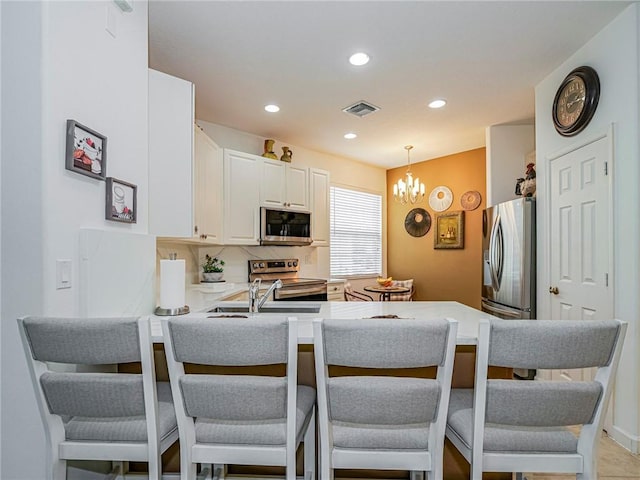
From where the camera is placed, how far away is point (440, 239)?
5445mm

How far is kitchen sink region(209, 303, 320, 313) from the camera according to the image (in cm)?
244

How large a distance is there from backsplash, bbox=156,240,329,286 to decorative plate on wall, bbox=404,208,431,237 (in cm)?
154

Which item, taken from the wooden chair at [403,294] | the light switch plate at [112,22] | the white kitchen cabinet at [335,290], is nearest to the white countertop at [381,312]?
the light switch plate at [112,22]

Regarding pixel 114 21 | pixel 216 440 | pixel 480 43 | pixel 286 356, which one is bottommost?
pixel 216 440

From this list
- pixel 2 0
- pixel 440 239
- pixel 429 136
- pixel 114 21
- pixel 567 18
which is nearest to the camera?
pixel 2 0

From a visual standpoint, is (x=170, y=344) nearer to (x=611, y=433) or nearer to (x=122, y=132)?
(x=122, y=132)

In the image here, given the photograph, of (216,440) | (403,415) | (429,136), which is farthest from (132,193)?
(429,136)

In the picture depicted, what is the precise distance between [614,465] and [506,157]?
10.2ft

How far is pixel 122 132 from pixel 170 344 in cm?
129

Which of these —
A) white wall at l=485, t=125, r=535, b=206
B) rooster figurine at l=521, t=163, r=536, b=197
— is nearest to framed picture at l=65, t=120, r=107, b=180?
rooster figurine at l=521, t=163, r=536, b=197

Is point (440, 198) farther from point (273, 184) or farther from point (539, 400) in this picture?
point (539, 400)

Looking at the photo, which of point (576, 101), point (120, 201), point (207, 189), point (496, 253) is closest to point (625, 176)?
point (576, 101)

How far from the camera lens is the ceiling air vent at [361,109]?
139 inches

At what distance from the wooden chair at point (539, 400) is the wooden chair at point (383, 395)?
0.12 m
